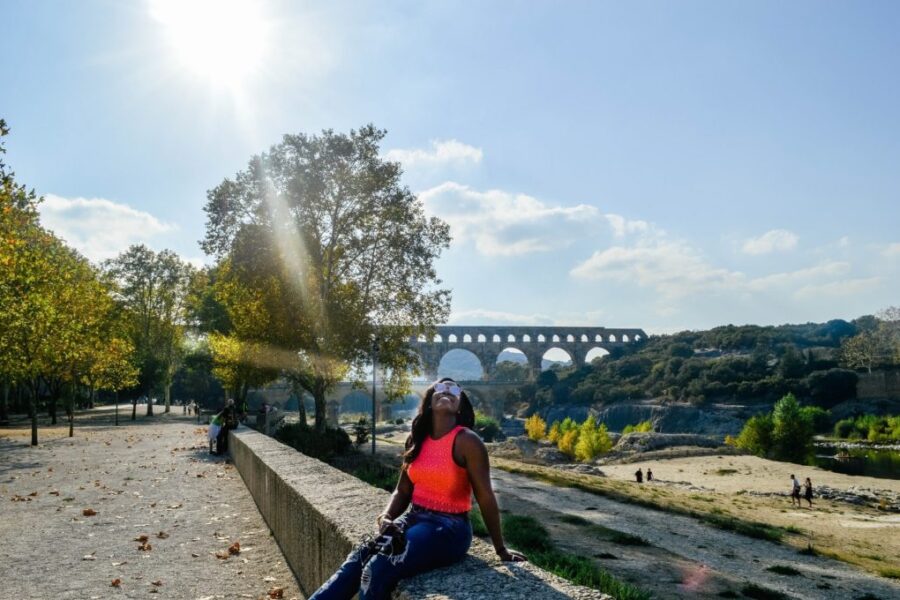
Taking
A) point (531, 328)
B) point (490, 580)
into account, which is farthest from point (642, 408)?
point (490, 580)

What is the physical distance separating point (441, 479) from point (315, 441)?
22.4 metres

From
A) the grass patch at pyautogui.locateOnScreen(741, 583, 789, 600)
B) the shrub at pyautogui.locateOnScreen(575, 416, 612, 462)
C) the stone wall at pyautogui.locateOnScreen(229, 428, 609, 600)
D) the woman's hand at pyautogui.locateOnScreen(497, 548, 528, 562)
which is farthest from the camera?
the shrub at pyautogui.locateOnScreen(575, 416, 612, 462)

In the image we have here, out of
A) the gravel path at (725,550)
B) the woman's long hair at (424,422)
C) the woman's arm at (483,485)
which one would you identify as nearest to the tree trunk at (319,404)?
the gravel path at (725,550)

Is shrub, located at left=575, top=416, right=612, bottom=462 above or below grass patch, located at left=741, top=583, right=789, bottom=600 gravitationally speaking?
below

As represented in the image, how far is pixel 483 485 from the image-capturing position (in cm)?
394

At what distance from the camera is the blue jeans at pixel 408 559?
11.8 ft

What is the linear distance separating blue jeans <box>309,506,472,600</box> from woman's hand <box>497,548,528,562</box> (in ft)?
0.68

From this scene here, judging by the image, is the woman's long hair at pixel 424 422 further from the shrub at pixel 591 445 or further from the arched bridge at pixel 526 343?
the arched bridge at pixel 526 343

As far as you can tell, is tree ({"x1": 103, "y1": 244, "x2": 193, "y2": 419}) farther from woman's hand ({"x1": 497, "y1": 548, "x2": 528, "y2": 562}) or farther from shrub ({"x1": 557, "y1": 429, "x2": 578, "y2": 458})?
woman's hand ({"x1": 497, "y1": 548, "x2": 528, "y2": 562})

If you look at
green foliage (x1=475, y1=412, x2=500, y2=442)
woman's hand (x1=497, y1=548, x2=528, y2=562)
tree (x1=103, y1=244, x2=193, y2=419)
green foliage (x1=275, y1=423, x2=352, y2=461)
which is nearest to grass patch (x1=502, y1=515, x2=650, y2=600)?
woman's hand (x1=497, y1=548, x2=528, y2=562)

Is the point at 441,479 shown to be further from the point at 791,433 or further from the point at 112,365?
the point at 791,433

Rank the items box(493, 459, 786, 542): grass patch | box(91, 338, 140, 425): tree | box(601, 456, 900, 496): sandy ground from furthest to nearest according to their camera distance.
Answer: box(601, 456, 900, 496): sandy ground → box(91, 338, 140, 425): tree → box(493, 459, 786, 542): grass patch

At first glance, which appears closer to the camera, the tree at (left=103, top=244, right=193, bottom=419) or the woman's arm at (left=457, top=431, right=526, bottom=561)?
the woman's arm at (left=457, top=431, right=526, bottom=561)

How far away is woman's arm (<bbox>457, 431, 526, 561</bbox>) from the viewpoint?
3926mm
